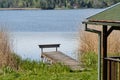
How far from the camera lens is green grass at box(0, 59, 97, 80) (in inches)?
414

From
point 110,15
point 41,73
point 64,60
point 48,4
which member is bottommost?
point 48,4

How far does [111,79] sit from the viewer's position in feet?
24.4

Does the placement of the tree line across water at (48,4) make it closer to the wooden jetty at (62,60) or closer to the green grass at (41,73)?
the wooden jetty at (62,60)

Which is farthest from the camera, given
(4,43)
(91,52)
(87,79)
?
(91,52)

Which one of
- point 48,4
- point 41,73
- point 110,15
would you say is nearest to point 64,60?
point 41,73

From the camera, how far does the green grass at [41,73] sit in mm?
10523

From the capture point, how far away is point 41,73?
11234 millimetres

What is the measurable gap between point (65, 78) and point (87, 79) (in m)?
0.54

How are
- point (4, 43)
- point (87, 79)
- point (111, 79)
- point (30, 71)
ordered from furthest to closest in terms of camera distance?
point (4, 43)
point (30, 71)
point (87, 79)
point (111, 79)

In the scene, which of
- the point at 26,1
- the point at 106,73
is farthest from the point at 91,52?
the point at 26,1

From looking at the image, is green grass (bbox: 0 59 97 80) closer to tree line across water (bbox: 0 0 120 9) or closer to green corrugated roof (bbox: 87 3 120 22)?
green corrugated roof (bbox: 87 3 120 22)

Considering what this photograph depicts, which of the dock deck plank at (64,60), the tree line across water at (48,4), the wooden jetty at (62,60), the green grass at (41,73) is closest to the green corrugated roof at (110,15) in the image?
the green grass at (41,73)

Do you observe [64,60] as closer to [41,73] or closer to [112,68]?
[41,73]

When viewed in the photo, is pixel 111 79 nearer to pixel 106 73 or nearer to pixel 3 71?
pixel 106 73
